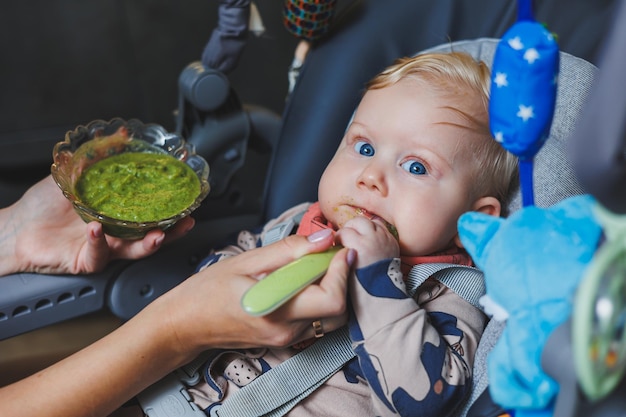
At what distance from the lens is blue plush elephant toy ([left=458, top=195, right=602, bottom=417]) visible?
1.85 ft

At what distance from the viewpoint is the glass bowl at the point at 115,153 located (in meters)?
1.02

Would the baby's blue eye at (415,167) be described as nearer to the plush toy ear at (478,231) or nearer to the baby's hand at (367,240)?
the baby's hand at (367,240)

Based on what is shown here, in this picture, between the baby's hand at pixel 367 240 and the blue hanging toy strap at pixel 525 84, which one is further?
the baby's hand at pixel 367 240

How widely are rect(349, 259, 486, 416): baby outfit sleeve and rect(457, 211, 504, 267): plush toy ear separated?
211 millimetres

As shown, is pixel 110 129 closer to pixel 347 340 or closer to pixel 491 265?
pixel 347 340

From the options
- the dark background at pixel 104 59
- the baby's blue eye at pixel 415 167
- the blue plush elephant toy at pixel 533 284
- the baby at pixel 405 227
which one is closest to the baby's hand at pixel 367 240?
the baby at pixel 405 227

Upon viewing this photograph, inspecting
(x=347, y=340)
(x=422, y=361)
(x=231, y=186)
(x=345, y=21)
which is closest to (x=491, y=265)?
(x=422, y=361)

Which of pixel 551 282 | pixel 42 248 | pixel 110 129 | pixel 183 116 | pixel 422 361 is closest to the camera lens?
pixel 551 282

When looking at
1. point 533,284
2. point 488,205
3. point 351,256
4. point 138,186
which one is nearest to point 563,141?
point 488,205

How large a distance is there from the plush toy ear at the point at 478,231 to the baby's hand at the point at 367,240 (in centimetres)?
21

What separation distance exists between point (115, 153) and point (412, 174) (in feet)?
1.76

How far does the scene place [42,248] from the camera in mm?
1100

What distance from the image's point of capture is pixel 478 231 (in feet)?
2.13

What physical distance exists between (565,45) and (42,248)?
0.91 meters
